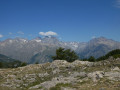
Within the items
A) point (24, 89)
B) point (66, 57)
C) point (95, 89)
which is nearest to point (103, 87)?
point (95, 89)

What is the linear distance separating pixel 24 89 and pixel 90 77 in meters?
13.6

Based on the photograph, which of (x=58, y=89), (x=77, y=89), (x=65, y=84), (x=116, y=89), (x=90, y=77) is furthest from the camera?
(x=90, y=77)

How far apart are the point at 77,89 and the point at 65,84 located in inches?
156

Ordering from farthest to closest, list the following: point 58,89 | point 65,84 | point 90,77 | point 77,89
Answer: point 90,77, point 65,84, point 58,89, point 77,89

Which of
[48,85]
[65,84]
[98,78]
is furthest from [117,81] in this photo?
[48,85]

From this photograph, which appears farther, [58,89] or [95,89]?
[58,89]

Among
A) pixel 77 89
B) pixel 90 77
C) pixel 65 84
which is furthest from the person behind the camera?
pixel 90 77

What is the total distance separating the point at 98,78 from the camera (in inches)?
1094

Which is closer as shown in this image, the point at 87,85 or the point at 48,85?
the point at 87,85

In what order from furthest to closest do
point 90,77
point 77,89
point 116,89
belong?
point 90,77, point 77,89, point 116,89

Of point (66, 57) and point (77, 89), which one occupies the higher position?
→ point (66, 57)

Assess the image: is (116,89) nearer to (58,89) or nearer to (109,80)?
(109,80)

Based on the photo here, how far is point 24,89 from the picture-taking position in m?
28.1

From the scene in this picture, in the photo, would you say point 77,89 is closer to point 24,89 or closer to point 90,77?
point 90,77
